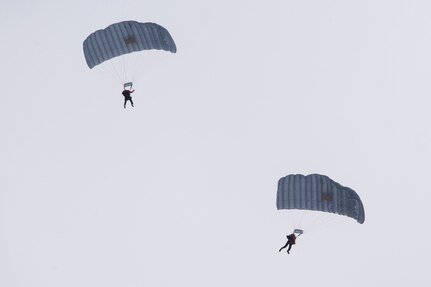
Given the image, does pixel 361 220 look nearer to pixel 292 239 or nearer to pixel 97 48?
pixel 292 239

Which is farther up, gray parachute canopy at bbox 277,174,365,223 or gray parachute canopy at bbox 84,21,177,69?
gray parachute canopy at bbox 84,21,177,69

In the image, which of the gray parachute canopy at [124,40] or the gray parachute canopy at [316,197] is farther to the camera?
the gray parachute canopy at [124,40]

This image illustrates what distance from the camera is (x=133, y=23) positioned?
3769cm

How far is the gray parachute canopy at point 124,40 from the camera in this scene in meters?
37.6

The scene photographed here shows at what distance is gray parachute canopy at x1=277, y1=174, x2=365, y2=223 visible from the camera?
3491cm

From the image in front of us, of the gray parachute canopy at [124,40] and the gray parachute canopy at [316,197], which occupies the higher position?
the gray parachute canopy at [124,40]

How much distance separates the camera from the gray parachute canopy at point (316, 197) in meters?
34.9

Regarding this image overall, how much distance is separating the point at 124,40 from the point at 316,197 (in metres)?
13.0

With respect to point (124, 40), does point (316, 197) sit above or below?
below

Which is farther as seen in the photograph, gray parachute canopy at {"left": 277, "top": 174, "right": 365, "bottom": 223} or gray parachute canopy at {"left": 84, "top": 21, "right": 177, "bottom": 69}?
gray parachute canopy at {"left": 84, "top": 21, "right": 177, "bottom": 69}

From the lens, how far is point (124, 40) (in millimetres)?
37531

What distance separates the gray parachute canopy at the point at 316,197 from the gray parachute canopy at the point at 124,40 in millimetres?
9854

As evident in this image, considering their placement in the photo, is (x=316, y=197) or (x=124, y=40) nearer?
(x=316, y=197)

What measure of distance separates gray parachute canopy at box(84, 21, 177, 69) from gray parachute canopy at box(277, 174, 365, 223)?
985 cm
